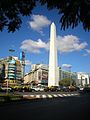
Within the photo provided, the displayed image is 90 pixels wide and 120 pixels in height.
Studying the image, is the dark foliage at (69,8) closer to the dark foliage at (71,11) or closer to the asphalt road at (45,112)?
the dark foliage at (71,11)

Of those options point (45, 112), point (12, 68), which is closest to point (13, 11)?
point (45, 112)

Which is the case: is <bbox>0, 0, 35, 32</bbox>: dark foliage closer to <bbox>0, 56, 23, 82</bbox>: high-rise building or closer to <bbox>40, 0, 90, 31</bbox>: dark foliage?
<bbox>40, 0, 90, 31</bbox>: dark foliage

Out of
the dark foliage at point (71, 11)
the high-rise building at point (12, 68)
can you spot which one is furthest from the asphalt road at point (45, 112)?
the high-rise building at point (12, 68)

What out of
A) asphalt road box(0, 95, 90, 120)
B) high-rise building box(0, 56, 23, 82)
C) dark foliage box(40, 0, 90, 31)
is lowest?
asphalt road box(0, 95, 90, 120)

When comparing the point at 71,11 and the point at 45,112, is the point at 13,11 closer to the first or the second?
the point at 71,11

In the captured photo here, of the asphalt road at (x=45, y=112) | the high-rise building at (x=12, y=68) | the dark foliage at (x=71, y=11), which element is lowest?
the asphalt road at (x=45, y=112)

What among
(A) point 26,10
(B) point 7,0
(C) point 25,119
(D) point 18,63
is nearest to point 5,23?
(A) point 26,10

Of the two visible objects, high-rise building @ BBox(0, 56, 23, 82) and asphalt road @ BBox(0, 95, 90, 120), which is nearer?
asphalt road @ BBox(0, 95, 90, 120)

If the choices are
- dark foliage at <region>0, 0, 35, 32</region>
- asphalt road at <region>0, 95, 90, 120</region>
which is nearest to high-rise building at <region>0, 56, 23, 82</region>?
asphalt road at <region>0, 95, 90, 120</region>

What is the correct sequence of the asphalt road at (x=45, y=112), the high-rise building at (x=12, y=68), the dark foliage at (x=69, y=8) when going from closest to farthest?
1. the dark foliage at (x=69, y=8)
2. the asphalt road at (x=45, y=112)
3. the high-rise building at (x=12, y=68)

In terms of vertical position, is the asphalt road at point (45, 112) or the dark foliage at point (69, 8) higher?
the dark foliage at point (69, 8)

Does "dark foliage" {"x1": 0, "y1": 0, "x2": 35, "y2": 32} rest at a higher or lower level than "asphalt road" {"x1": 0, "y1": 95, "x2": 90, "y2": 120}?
higher

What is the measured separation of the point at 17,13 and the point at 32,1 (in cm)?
81

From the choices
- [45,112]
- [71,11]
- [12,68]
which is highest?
[12,68]
